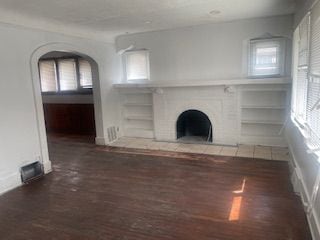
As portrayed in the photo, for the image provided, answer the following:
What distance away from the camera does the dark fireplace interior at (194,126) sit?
19.7 ft

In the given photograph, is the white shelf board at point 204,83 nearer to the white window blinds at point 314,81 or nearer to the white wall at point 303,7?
the white wall at point 303,7

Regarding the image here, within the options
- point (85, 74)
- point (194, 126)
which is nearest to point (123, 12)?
point (194, 126)

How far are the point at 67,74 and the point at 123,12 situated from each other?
13.5 ft

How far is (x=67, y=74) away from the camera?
740 cm

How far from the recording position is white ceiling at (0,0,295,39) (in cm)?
339

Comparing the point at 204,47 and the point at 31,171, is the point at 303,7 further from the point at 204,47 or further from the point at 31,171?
the point at 31,171

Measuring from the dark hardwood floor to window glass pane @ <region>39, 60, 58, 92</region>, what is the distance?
3692 mm

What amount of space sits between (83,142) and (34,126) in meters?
2.32

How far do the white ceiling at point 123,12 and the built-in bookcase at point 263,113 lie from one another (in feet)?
4.84

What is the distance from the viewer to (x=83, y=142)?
20.9 ft

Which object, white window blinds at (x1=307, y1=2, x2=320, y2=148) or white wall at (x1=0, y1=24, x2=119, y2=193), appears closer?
white window blinds at (x1=307, y1=2, x2=320, y2=148)

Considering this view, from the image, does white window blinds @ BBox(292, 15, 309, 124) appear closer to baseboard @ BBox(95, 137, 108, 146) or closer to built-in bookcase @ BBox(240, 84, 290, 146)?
built-in bookcase @ BBox(240, 84, 290, 146)

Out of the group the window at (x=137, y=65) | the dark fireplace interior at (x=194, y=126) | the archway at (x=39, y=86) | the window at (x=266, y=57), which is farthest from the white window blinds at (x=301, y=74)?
the archway at (x=39, y=86)

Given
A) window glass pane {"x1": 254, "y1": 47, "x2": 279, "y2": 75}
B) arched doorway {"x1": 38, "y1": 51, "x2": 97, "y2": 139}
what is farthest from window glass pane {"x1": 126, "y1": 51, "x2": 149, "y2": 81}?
window glass pane {"x1": 254, "y1": 47, "x2": 279, "y2": 75}
